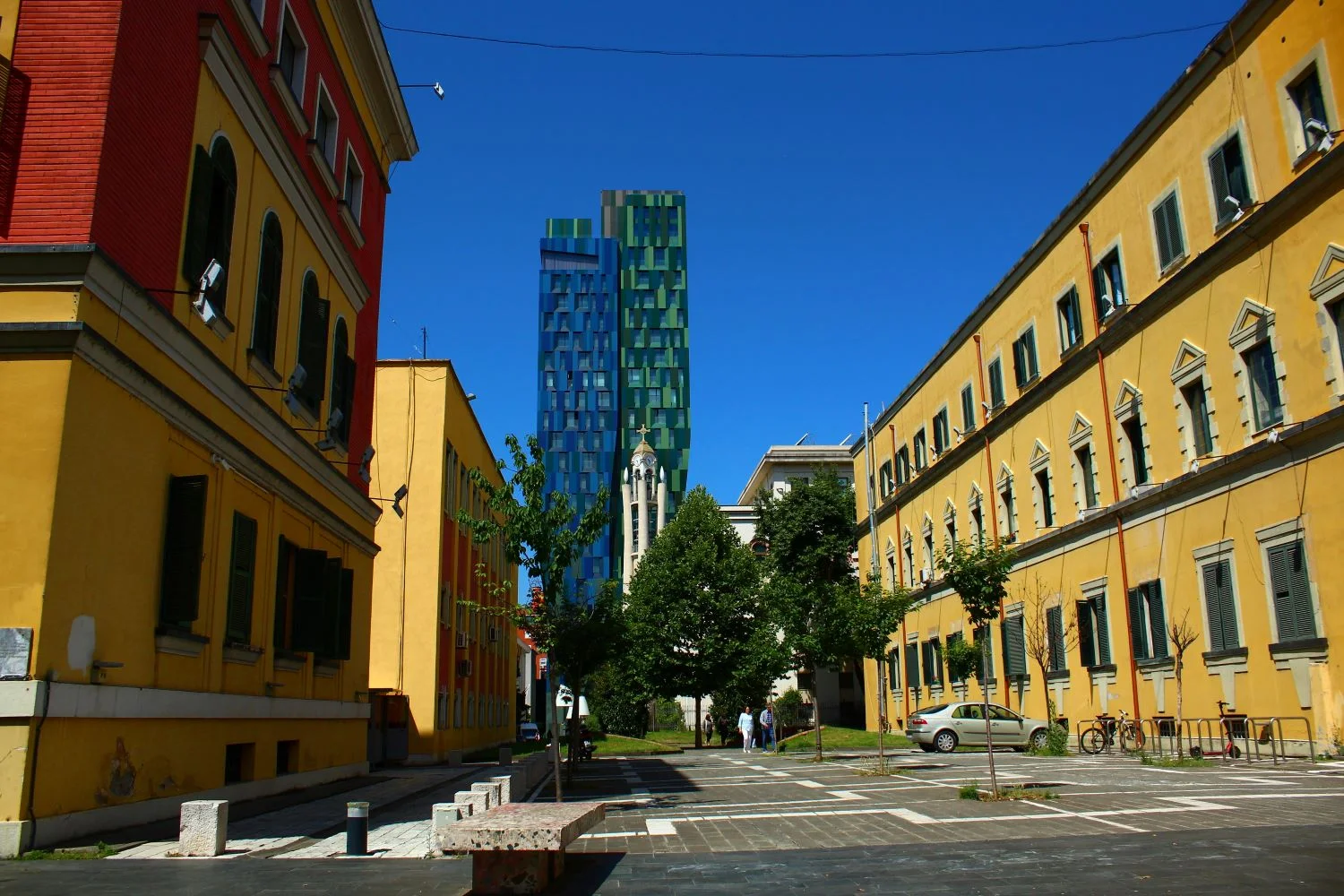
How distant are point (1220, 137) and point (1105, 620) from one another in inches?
475

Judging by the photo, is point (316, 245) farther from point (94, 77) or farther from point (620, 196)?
point (620, 196)

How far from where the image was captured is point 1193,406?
2288cm

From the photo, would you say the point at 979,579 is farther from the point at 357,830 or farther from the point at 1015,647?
the point at 1015,647

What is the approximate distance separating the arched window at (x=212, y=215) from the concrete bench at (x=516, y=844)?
7969mm

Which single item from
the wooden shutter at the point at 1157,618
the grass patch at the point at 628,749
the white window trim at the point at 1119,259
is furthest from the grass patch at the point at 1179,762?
the grass patch at the point at 628,749

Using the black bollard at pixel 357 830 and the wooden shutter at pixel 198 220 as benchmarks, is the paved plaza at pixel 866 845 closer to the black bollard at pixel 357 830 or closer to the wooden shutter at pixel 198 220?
the black bollard at pixel 357 830

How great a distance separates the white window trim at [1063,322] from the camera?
28.1 m

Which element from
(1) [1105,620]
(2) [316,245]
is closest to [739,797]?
(2) [316,245]

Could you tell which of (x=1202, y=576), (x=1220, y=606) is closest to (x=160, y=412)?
(x=1220, y=606)

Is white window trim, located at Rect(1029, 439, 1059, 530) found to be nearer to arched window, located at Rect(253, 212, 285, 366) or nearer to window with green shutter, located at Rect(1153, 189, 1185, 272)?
window with green shutter, located at Rect(1153, 189, 1185, 272)

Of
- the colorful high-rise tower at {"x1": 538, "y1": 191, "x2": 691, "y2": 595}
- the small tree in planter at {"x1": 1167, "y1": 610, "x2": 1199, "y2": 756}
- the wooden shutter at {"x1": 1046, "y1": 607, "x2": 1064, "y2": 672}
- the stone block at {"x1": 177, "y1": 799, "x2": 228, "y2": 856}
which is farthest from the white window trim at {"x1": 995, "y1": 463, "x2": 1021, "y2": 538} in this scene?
the colorful high-rise tower at {"x1": 538, "y1": 191, "x2": 691, "y2": 595}

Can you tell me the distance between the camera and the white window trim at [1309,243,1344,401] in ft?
58.1

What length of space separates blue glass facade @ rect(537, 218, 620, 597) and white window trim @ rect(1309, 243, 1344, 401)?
103 m

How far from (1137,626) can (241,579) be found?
66.4 ft
